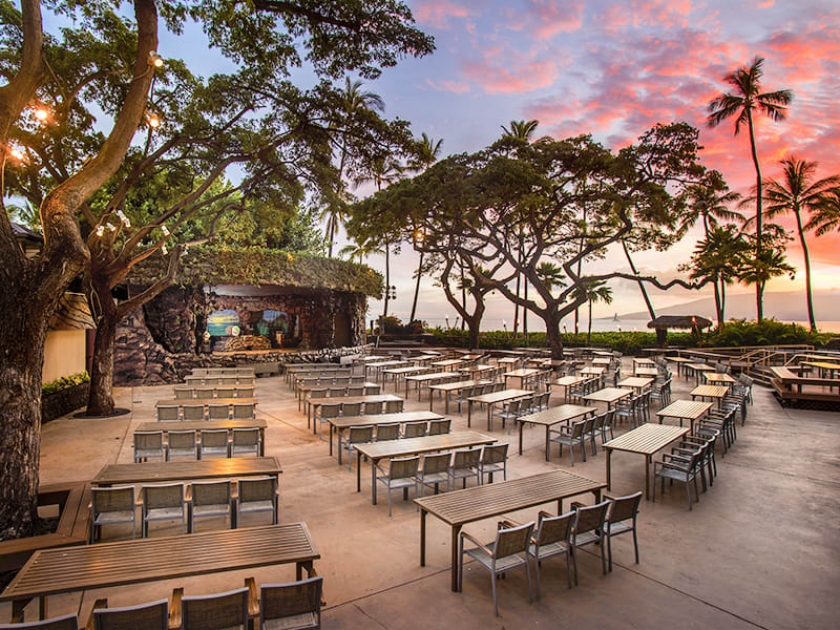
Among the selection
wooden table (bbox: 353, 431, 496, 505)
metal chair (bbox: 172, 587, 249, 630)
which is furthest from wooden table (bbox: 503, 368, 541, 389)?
metal chair (bbox: 172, 587, 249, 630)

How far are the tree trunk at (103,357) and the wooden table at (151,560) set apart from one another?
30.0 ft

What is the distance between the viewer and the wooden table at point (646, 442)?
6066mm

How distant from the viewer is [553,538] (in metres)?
4.03

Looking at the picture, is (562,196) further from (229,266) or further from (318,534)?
(318,534)

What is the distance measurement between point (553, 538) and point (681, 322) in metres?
24.8

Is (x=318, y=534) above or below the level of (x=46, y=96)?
below

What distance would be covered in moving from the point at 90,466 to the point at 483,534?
6.49m

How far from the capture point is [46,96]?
10172mm

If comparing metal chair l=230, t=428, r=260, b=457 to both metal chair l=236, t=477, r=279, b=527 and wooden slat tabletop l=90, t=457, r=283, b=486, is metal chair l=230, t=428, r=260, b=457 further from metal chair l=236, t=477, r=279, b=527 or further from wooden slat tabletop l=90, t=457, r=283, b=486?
metal chair l=236, t=477, r=279, b=527

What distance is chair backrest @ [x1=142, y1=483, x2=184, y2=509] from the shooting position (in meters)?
4.69

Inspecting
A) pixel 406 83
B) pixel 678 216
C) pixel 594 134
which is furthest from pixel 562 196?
pixel 406 83

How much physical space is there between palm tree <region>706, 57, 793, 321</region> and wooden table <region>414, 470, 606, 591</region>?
28.5m

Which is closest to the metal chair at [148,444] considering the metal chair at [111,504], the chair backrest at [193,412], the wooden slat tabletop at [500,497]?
the chair backrest at [193,412]

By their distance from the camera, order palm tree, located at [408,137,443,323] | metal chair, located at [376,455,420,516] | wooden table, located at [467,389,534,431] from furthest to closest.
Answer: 1. palm tree, located at [408,137,443,323]
2. wooden table, located at [467,389,534,431]
3. metal chair, located at [376,455,420,516]
